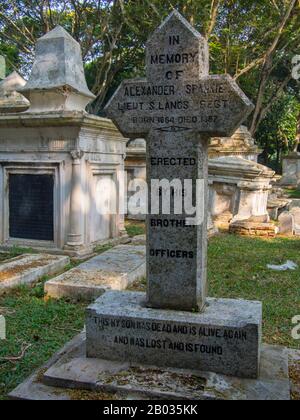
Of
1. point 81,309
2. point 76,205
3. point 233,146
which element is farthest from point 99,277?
point 233,146

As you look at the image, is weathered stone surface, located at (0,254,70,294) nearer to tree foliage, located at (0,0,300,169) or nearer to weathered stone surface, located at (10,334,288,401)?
weathered stone surface, located at (10,334,288,401)

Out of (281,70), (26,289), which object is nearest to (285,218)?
(26,289)

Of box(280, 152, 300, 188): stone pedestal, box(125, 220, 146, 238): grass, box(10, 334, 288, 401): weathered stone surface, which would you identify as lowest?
box(10, 334, 288, 401): weathered stone surface

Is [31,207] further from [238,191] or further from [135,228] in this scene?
[238,191]

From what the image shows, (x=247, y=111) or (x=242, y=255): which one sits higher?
(x=247, y=111)

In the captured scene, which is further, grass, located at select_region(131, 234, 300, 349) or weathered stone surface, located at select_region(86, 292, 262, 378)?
grass, located at select_region(131, 234, 300, 349)

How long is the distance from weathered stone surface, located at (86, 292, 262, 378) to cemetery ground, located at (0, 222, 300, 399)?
17.0 inches

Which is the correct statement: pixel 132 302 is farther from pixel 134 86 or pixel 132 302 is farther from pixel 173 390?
pixel 134 86

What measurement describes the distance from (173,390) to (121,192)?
671 centimetres

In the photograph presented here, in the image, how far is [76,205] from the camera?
7.81 metres

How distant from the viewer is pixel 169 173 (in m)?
3.30

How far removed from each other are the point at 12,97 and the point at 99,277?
5.46 metres

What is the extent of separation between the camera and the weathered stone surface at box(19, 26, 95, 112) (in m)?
8.02

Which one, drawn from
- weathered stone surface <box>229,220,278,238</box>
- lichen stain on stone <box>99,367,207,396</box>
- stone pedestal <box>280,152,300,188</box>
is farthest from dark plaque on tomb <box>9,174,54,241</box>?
stone pedestal <box>280,152,300,188</box>
